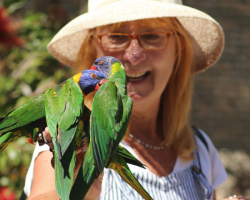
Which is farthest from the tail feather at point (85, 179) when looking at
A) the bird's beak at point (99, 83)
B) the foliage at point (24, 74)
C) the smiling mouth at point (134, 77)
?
the foliage at point (24, 74)

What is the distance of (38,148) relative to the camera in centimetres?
119

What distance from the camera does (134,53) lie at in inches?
48.8

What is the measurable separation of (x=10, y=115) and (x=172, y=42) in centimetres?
90

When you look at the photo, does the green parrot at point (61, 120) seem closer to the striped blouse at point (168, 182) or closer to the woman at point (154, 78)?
the woman at point (154, 78)

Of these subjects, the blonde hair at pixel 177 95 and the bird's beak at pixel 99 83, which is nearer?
the bird's beak at pixel 99 83

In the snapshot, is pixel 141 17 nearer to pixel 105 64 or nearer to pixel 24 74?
pixel 105 64

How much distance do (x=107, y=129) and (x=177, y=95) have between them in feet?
3.41

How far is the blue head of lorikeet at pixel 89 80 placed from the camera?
2.31 ft


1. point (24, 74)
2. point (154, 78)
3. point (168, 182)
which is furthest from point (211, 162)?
point (24, 74)

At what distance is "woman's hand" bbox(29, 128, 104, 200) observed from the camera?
743mm

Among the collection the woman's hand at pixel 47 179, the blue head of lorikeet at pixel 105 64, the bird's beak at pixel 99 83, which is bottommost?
the woman's hand at pixel 47 179

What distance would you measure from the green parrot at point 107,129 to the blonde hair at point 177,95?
29.7 inches

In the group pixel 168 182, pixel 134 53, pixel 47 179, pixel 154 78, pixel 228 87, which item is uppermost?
pixel 134 53

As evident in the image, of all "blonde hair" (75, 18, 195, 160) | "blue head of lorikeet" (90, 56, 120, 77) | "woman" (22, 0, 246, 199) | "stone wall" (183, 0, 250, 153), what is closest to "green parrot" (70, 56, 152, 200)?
"blue head of lorikeet" (90, 56, 120, 77)
